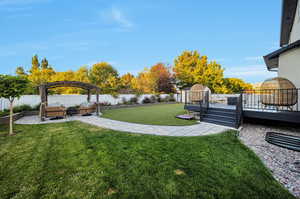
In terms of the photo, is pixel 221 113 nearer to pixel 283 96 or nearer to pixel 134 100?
pixel 283 96

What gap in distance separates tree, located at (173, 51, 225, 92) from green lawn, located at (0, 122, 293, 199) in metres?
19.4

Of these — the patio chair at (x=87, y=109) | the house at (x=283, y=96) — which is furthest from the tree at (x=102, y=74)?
the house at (x=283, y=96)

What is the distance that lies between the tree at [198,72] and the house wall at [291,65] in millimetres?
16504

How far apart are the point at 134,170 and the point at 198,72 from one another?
73.9ft

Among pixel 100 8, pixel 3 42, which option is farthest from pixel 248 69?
pixel 3 42

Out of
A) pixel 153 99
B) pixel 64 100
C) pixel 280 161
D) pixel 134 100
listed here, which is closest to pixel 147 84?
pixel 153 99

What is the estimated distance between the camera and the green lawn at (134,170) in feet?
5.83

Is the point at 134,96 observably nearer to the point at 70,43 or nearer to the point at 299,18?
the point at 70,43

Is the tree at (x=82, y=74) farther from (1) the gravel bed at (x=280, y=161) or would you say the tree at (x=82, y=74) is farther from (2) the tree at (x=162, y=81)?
(1) the gravel bed at (x=280, y=161)

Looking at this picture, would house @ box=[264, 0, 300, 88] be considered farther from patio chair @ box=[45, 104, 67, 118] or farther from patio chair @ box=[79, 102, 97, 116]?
patio chair @ box=[45, 104, 67, 118]

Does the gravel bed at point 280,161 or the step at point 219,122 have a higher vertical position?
the step at point 219,122

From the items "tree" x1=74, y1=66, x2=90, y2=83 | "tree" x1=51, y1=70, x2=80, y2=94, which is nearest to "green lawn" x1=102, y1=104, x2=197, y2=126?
"tree" x1=51, y1=70, x2=80, y2=94

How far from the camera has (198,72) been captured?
22.1 meters

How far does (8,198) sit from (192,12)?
1572 centimetres
